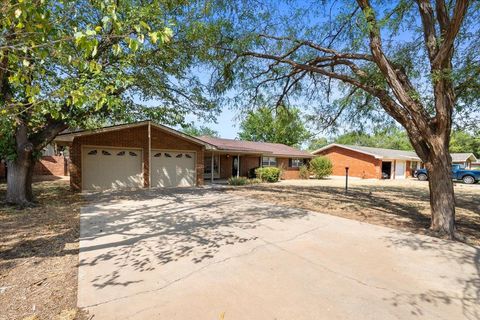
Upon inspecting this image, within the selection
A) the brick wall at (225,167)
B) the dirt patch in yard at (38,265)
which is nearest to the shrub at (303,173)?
the brick wall at (225,167)

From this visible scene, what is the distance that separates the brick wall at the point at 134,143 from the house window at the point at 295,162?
36.2 ft

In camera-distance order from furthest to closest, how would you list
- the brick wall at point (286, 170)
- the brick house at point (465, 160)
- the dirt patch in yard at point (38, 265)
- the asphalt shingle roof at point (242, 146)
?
the brick house at point (465, 160) < the brick wall at point (286, 170) < the asphalt shingle roof at point (242, 146) < the dirt patch in yard at point (38, 265)

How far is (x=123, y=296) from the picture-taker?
10.1ft

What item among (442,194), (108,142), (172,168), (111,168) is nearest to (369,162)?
(172,168)

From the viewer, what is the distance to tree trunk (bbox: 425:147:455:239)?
584cm

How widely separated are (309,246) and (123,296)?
331 centimetres

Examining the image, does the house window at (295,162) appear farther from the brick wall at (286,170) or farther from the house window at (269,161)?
the house window at (269,161)

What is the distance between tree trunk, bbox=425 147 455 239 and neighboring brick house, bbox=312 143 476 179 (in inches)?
839

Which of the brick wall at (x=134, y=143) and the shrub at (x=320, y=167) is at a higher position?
the brick wall at (x=134, y=143)

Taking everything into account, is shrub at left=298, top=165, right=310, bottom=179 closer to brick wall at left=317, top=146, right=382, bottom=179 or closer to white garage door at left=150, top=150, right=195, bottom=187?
brick wall at left=317, top=146, right=382, bottom=179

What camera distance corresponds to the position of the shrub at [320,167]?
79.3 feet

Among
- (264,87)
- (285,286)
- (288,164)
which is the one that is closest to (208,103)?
(264,87)

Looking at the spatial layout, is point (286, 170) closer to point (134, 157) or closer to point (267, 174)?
point (267, 174)

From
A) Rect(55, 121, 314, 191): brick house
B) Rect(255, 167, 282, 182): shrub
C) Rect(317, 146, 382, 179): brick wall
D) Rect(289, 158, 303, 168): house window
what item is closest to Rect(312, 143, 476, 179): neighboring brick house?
Rect(317, 146, 382, 179): brick wall
